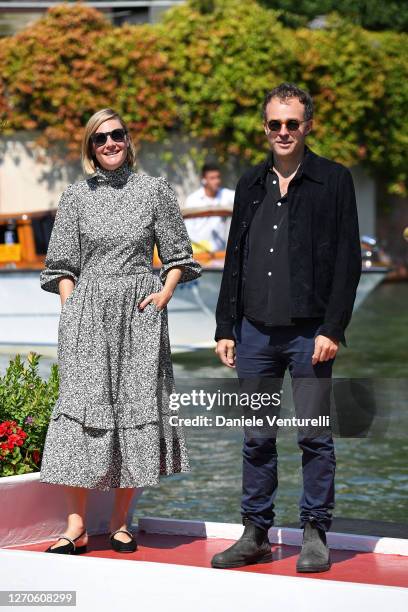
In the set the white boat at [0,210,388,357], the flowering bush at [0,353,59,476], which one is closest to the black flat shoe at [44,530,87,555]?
the flowering bush at [0,353,59,476]

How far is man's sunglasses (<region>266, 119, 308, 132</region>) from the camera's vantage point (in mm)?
4754

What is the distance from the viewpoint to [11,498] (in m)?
5.16

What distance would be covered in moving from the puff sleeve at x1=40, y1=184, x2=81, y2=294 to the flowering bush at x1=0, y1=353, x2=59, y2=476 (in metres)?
0.64

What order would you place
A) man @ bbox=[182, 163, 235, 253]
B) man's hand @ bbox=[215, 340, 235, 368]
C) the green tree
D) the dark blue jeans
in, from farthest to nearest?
1. the green tree
2. man @ bbox=[182, 163, 235, 253]
3. man's hand @ bbox=[215, 340, 235, 368]
4. the dark blue jeans

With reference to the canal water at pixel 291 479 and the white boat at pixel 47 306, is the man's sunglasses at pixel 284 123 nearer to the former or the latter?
the canal water at pixel 291 479

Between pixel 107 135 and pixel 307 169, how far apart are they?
0.79m

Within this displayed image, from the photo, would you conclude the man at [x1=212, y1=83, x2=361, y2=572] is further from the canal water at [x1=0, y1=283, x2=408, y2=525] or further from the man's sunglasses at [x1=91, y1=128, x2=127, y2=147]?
the man's sunglasses at [x1=91, y1=128, x2=127, y2=147]

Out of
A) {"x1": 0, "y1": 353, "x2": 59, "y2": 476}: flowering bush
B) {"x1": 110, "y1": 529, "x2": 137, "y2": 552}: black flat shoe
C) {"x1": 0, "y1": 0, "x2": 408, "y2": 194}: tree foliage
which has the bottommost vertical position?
{"x1": 110, "y1": 529, "x2": 137, "y2": 552}: black flat shoe

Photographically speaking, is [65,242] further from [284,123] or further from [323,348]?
[323,348]

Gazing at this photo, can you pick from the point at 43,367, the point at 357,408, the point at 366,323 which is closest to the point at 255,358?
the point at 357,408

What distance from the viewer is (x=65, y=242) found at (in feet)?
16.9

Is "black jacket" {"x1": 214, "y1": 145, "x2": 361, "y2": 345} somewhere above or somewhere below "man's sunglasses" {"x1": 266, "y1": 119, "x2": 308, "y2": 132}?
below

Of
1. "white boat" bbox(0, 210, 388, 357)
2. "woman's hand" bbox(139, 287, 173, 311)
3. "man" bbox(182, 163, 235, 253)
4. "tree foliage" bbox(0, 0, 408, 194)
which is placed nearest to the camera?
"woman's hand" bbox(139, 287, 173, 311)

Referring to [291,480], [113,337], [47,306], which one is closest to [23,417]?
[113,337]
